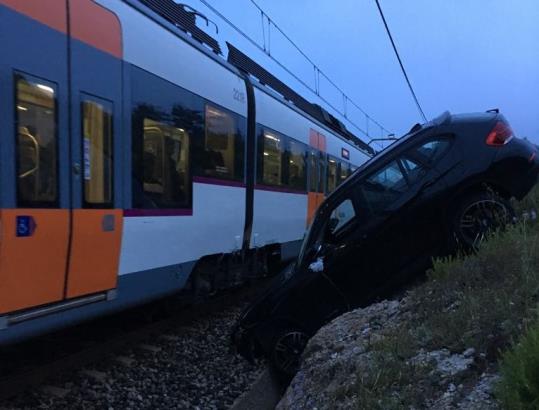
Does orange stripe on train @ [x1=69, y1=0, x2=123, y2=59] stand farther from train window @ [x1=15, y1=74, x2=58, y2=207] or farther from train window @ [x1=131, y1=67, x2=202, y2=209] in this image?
train window @ [x1=15, y1=74, x2=58, y2=207]

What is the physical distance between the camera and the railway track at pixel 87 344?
17.9 ft

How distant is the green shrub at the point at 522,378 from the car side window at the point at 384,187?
3.16 m

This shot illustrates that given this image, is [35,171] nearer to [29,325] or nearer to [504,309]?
[29,325]

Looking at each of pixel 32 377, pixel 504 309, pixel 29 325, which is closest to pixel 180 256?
pixel 32 377

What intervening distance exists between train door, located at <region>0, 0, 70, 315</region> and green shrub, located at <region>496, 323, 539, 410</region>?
3170mm

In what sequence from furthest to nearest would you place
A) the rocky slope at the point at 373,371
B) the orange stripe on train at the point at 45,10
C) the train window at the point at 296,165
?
the train window at the point at 296,165, the orange stripe on train at the point at 45,10, the rocky slope at the point at 373,371

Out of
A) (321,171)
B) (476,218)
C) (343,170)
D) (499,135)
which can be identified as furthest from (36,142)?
(343,170)

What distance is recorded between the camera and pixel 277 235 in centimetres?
1048

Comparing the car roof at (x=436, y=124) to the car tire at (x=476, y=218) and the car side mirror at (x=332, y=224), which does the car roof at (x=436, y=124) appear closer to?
the car side mirror at (x=332, y=224)

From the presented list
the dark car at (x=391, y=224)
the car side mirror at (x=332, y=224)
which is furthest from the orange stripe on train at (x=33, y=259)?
the car side mirror at (x=332, y=224)

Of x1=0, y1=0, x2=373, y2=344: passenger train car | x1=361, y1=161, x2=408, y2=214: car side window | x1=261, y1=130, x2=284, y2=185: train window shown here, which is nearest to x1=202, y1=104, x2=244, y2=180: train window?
x1=0, y1=0, x2=373, y2=344: passenger train car

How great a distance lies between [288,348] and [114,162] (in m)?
2.33

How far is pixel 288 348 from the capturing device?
18.9 feet

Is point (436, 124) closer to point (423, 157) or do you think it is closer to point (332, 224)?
point (423, 157)
